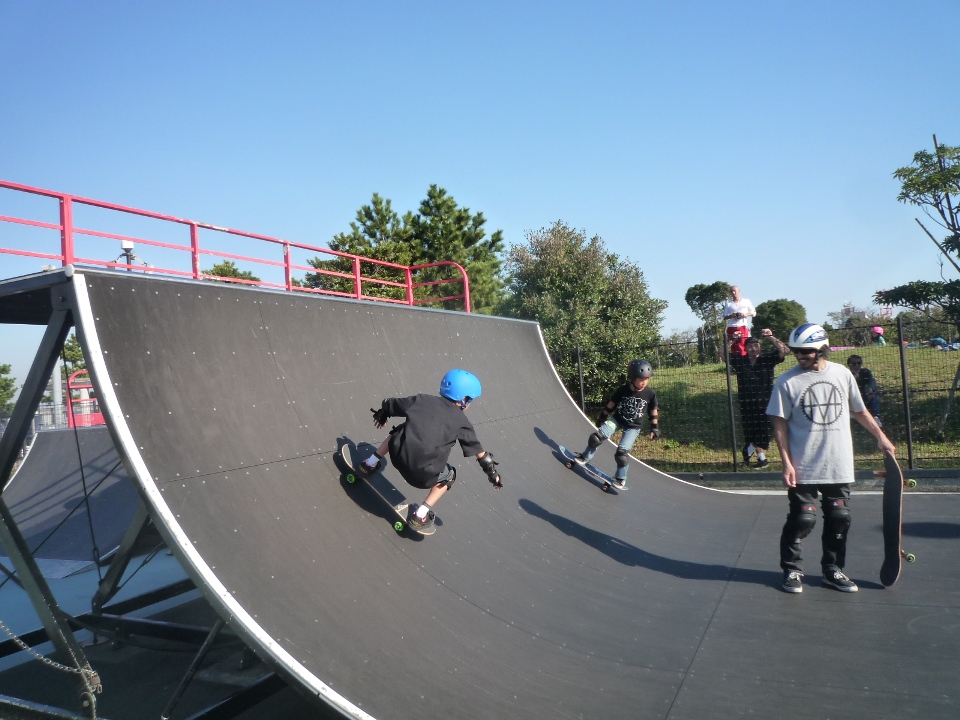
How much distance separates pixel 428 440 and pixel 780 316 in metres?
44.9

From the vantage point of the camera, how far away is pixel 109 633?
4.94 metres

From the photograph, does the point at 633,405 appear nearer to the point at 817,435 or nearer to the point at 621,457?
the point at 621,457

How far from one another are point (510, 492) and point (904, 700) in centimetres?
350

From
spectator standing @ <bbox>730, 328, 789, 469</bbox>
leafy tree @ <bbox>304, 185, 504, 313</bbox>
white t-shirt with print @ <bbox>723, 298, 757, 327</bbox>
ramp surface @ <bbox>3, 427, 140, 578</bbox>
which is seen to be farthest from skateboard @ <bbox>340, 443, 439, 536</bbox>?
leafy tree @ <bbox>304, 185, 504, 313</bbox>

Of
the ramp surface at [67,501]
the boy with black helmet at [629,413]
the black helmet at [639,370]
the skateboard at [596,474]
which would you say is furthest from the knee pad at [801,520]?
the ramp surface at [67,501]

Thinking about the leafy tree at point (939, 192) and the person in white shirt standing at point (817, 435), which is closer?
the person in white shirt standing at point (817, 435)

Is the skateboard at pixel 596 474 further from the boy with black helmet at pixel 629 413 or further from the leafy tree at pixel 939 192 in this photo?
the leafy tree at pixel 939 192

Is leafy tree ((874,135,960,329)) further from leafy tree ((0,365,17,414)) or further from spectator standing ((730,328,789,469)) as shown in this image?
leafy tree ((0,365,17,414))

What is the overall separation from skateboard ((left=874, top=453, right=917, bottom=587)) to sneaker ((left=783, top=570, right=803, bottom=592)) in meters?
0.62

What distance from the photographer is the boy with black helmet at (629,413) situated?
818 centimetres

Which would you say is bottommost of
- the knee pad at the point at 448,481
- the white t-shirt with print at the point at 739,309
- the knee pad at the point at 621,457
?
the knee pad at the point at 621,457

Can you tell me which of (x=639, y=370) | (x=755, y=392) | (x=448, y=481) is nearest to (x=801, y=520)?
(x=448, y=481)

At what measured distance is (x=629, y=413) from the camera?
8.38 m

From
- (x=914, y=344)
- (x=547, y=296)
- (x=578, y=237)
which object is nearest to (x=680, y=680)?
(x=914, y=344)
